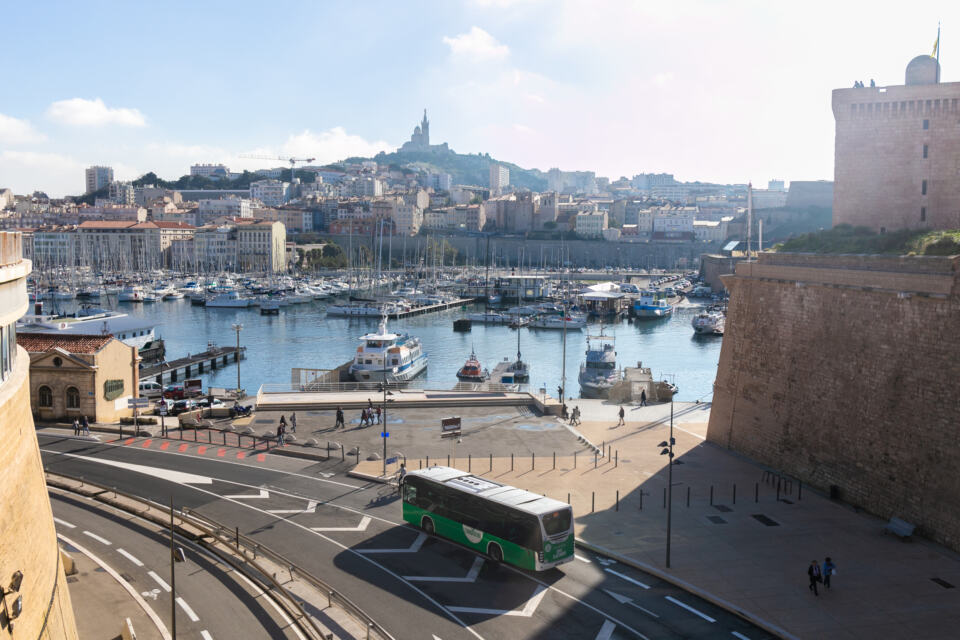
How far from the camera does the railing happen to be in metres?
12.0

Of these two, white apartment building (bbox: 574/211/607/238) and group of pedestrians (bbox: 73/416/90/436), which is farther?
white apartment building (bbox: 574/211/607/238)

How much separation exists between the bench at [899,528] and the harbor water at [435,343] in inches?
1024

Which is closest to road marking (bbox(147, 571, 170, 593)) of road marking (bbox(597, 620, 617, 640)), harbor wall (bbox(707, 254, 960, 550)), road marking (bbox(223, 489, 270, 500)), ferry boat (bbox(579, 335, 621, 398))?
road marking (bbox(223, 489, 270, 500))

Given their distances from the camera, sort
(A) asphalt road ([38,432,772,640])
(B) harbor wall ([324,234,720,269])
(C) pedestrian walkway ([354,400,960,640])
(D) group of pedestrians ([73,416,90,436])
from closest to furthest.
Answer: (A) asphalt road ([38,432,772,640]), (C) pedestrian walkway ([354,400,960,640]), (D) group of pedestrians ([73,416,90,436]), (B) harbor wall ([324,234,720,269])

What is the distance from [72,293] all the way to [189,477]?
79.6 metres

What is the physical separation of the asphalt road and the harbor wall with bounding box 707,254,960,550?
6.76 meters

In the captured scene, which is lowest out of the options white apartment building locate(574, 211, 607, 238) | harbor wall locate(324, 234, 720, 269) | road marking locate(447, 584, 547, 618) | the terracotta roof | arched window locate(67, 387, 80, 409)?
road marking locate(447, 584, 547, 618)

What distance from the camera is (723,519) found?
1791cm

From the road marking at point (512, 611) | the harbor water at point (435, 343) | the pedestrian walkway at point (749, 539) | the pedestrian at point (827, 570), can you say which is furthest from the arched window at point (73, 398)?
the pedestrian at point (827, 570)

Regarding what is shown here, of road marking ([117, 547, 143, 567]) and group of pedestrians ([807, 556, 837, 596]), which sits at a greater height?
road marking ([117, 547, 143, 567])

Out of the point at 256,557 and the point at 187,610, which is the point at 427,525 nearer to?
the point at 256,557

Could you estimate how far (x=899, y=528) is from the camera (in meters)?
16.8

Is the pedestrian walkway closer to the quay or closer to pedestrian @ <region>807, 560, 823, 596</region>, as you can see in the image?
pedestrian @ <region>807, 560, 823, 596</region>

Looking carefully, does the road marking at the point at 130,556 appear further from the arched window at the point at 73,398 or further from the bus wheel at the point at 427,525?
the arched window at the point at 73,398
